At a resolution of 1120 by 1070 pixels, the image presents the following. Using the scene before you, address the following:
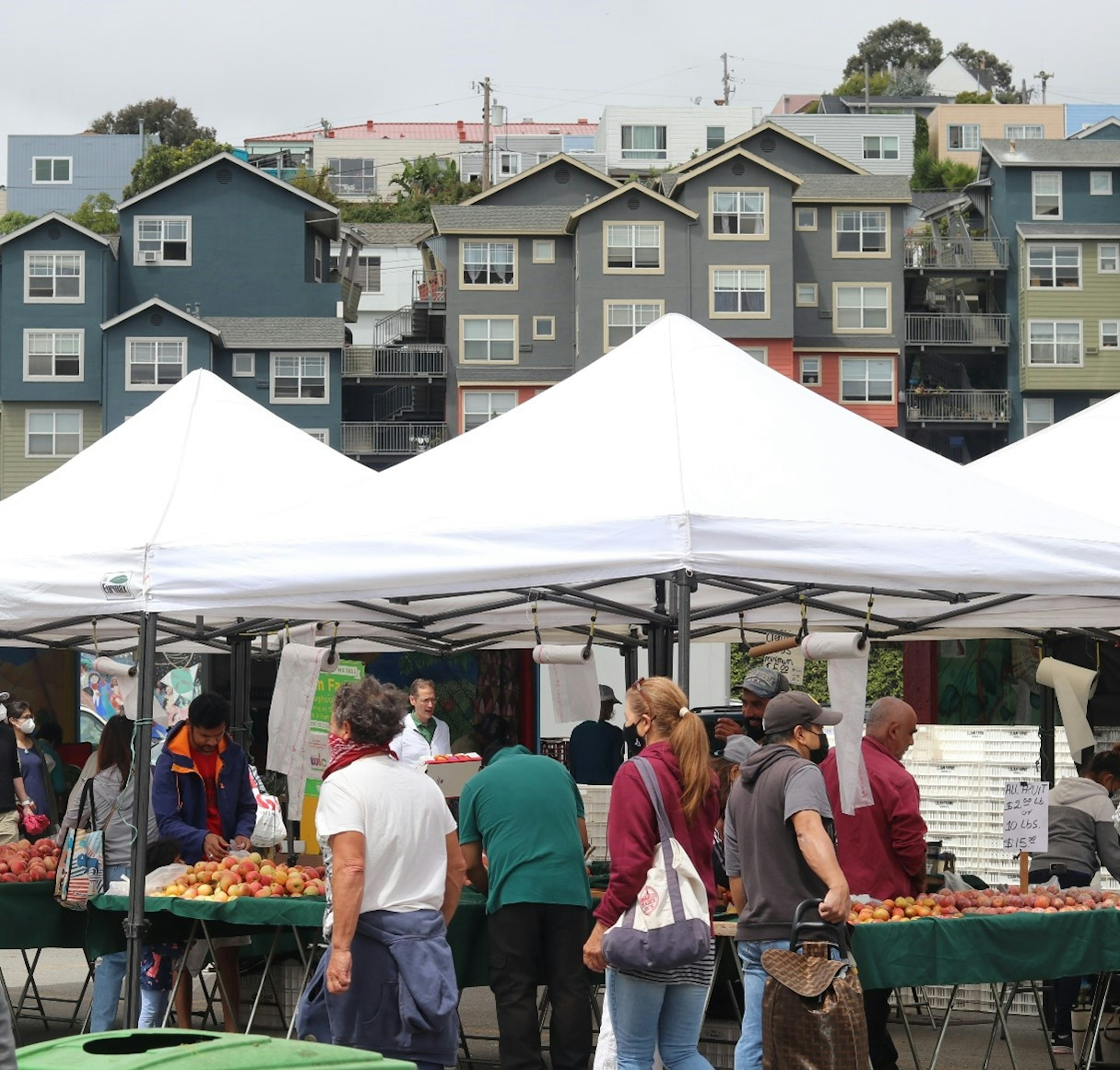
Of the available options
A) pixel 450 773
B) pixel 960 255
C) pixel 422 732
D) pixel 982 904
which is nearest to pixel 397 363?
pixel 960 255

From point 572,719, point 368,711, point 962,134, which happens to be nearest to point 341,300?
point 572,719

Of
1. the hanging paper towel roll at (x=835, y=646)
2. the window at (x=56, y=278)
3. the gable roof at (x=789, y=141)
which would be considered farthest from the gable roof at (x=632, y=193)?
the hanging paper towel roll at (x=835, y=646)

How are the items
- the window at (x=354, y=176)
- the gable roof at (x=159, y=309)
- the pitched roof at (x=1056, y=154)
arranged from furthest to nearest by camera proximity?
the window at (x=354, y=176), the pitched roof at (x=1056, y=154), the gable roof at (x=159, y=309)

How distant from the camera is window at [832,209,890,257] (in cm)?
5903

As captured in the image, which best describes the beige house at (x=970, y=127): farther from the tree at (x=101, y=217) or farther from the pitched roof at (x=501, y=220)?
the pitched roof at (x=501, y=220)

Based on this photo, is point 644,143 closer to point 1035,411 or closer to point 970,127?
point 970,127

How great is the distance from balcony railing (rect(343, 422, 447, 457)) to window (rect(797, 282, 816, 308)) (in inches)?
497

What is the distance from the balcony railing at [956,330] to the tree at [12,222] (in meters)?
45.5

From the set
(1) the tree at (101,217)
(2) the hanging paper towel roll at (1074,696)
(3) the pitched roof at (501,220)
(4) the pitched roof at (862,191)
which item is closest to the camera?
(2) the hanging paper towel roll at (1074,696)

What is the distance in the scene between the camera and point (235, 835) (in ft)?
32.2

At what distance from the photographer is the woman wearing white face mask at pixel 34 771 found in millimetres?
13836

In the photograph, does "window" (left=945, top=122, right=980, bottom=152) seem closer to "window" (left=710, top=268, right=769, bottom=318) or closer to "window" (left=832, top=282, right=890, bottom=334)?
"window" (left=832, top=282, right=890, bottom=334)

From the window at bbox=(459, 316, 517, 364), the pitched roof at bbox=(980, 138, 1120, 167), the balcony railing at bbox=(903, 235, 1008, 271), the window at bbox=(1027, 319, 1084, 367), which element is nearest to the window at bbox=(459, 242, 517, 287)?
the window at bbox=(459, 316, 517, 364)

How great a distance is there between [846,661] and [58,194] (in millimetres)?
99195
